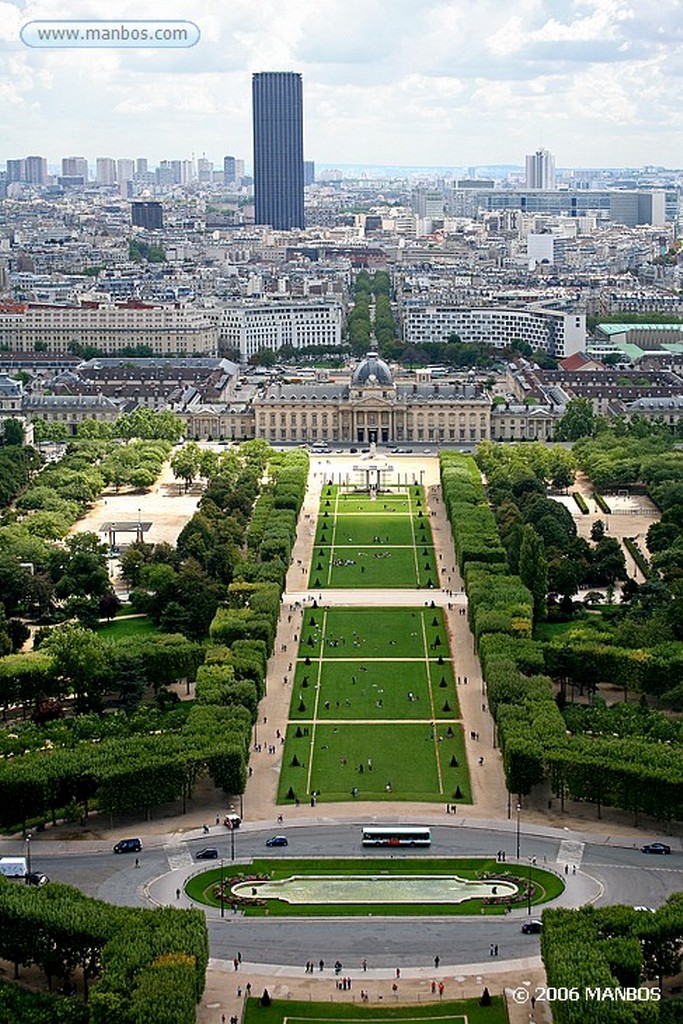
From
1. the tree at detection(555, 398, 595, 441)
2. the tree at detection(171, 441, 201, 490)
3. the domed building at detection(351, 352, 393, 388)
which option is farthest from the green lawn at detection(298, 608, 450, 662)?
the domed building at detection(351, 352, 393, 388)

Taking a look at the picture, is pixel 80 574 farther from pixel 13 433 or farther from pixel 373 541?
pixel 13 433

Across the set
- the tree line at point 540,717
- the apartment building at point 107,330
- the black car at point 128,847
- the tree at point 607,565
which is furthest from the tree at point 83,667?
the apartment building at point 107,330

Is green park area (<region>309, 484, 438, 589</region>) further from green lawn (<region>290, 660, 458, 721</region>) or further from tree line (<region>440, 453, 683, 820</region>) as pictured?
green lawn (<region>290, 660, 458, 721</region>)

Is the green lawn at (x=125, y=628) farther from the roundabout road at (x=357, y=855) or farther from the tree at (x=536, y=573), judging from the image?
the roundabout road at (x=357, y=855)

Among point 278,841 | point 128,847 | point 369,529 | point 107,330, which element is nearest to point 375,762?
point 278,841

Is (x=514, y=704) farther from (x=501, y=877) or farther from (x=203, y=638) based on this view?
(x=203, y=638)

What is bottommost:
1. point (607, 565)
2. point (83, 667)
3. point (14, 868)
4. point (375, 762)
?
point (14, 868)
